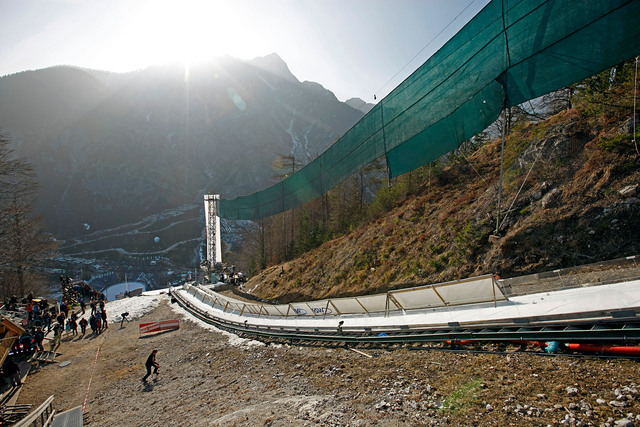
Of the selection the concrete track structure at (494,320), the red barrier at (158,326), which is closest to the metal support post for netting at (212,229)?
the red barrier at (158,326)

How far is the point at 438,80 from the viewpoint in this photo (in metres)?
11.4

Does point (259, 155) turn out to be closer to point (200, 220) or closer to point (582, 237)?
point (200, 220)

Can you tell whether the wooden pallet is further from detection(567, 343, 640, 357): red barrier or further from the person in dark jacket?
detection(567, 343, 640, 357): red barrier

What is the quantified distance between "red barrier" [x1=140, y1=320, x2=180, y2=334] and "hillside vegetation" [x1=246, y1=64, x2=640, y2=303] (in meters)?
9.46

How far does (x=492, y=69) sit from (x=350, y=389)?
33.0ft

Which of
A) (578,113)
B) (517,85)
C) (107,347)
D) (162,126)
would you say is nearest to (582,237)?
(517,85)

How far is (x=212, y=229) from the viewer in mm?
38812

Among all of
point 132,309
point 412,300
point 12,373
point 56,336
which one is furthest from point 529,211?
point 132,309

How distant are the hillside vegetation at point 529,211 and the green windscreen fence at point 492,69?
4077mm

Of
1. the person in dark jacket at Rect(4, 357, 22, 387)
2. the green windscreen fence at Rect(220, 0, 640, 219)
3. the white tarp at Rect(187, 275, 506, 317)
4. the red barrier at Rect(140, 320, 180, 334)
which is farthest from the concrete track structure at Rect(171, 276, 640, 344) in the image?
the person in dark jacket at Rect(4, 357, 22, 387)

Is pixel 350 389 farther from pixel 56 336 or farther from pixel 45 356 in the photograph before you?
pixel 56 336

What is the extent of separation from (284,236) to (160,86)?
181210mm

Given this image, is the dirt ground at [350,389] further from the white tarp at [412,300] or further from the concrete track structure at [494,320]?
the white tarp at [412,300]

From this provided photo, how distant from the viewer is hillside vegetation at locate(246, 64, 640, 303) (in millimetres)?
10008
